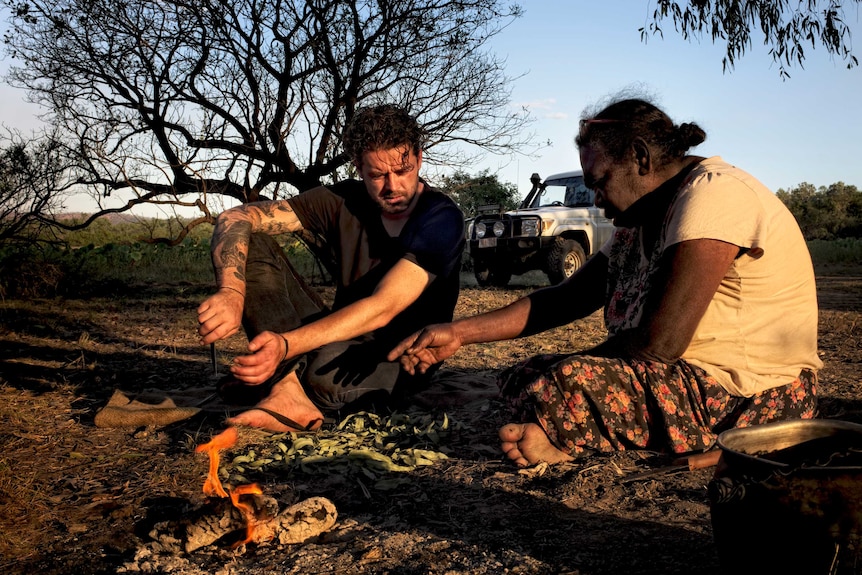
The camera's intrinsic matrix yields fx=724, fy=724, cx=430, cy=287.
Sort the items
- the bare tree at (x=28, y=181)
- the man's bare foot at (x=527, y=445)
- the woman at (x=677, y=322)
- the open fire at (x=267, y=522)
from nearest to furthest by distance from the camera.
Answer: the open fire at (x=267, y=522) < the woman at (x=677, y=322) < the man's bare foot at (x=527, y=445) < the bare tree at (x=28, y=181)

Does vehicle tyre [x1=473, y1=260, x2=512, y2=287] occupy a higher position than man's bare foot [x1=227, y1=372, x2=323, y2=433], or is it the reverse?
vehicle tyre [x1=473, y1=260, x2=512, y2=287]

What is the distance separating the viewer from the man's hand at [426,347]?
2.77 metres

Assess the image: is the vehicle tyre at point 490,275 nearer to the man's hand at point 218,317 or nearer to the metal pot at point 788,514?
the man's hand at point 218,317

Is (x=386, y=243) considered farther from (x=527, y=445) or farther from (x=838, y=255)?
(x=838, y=255)

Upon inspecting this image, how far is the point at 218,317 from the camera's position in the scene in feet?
9.53

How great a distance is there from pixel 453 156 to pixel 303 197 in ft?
20.6

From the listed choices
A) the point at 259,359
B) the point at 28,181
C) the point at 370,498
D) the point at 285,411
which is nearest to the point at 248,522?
the point at 370,498

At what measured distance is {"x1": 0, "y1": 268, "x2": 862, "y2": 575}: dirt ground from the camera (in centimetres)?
199

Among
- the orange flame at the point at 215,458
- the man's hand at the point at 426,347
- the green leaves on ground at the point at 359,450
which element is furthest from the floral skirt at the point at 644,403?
the orange flame at the point at 215,458

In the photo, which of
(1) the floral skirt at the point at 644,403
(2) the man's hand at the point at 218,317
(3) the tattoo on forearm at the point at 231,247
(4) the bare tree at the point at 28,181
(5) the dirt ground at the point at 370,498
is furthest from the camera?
(4) the bare tree at the point at 28,181

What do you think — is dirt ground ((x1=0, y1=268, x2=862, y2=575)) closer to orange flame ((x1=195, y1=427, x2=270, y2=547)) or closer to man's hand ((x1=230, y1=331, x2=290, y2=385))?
orange flame ((x1=195, y1=427, x2=270, y2=547))

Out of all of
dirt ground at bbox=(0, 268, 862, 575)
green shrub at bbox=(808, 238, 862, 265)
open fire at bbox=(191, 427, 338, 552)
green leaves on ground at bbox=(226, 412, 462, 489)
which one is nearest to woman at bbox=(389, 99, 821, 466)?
dirt ground at bbox=(0, 268, 862, 575)

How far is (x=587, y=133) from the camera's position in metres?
2.69

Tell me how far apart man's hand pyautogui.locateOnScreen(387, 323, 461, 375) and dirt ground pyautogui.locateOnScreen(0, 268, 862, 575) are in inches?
15.3
